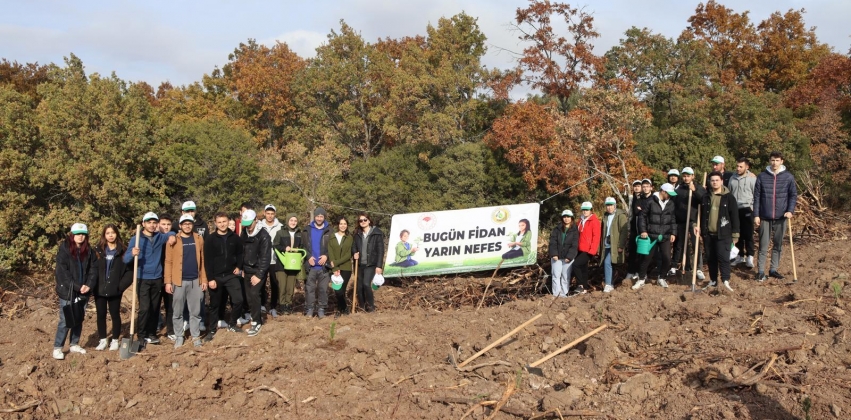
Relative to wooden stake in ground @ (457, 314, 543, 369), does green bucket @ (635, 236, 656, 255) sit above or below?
above

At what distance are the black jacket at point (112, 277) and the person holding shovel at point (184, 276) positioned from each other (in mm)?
505

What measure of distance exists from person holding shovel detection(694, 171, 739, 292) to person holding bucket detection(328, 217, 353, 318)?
524 centimetres

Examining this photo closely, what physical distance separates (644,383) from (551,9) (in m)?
30.2

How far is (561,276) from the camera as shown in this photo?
1056cm

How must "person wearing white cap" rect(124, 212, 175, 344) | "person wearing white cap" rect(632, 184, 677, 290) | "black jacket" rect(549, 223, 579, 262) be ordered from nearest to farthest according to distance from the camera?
"person wearing white cap" rect(124, 212, 175, 344) → "person wearing white cap" rect(632, 184, 677, 290) → "black jacket" rect(549, 223, 579, 262)

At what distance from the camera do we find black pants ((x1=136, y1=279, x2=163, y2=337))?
845 centimetres

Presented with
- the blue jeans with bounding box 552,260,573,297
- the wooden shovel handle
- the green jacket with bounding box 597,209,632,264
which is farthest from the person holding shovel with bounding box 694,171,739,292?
the wooden shovel handle

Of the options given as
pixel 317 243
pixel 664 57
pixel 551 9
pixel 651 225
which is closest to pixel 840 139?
pixel 664 57

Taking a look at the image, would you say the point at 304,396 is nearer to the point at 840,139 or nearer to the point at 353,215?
the point at 353,215

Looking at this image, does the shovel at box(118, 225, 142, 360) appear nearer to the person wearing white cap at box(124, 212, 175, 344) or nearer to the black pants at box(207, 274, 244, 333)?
the person wearing white cap at box(124, 212, 175, 344)

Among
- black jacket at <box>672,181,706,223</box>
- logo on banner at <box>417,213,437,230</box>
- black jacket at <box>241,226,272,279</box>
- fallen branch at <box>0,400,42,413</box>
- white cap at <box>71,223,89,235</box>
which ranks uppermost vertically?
black jacket at <box>672,181,706,223</box>

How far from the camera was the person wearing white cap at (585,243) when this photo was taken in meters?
10.3

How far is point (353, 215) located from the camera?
107 ft

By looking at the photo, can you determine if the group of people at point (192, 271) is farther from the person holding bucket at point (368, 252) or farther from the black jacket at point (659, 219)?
the black jacket at point (659, 219)
